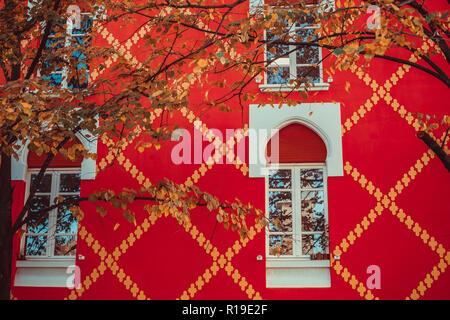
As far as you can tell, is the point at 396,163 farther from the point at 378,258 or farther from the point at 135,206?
the point at 135,206

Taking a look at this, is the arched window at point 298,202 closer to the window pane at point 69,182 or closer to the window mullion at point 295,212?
the window mullion at point 295,212

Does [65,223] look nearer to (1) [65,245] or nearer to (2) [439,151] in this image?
(1) [65,245]

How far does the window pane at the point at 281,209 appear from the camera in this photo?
24.6ft

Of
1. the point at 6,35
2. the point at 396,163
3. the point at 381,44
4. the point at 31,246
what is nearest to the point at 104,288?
the point at 31,246

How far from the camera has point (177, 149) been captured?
7.71 metres

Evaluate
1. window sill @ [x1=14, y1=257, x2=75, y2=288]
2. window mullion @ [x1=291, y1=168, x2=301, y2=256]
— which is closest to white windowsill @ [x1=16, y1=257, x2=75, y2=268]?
window sill @ [x1=14, y1=257, x2=75, y2=288]

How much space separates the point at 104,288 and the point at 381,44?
5.75 metres

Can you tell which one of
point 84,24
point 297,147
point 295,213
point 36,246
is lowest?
point 36,246

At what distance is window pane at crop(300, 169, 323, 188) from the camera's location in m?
7.58

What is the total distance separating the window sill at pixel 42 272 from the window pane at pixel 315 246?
12.6 ft

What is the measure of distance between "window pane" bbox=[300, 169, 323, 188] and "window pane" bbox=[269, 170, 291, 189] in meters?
0.23

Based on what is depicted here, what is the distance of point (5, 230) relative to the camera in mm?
5828

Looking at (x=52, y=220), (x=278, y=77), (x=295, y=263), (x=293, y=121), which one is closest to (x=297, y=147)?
(x=293, y=121)

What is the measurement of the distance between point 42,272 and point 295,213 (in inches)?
171
